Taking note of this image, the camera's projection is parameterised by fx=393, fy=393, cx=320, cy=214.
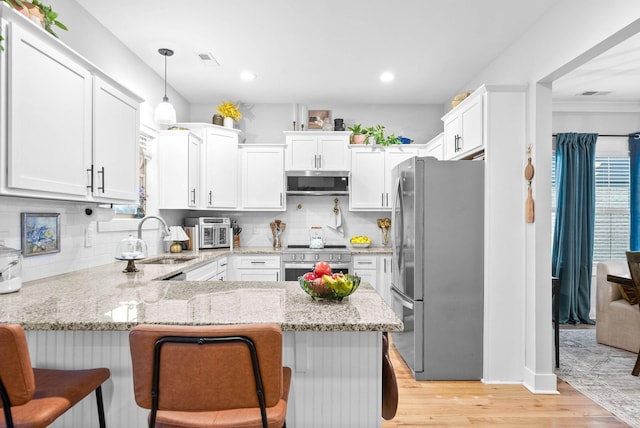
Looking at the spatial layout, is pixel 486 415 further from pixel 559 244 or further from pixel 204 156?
pixel 204 156

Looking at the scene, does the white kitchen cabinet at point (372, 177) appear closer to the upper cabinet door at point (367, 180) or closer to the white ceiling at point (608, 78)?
the upper cabinet door at point (367, 180)

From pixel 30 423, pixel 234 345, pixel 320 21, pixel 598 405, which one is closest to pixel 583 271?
pixel 598 405

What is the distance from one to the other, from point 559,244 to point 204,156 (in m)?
4.34

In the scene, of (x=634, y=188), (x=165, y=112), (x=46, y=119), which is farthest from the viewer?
(x=634, y=188)

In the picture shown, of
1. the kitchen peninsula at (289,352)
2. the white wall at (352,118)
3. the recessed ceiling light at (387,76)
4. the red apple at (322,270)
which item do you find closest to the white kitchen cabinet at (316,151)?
the white wall at (352,118)

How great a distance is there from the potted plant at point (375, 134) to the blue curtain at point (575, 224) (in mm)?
2166

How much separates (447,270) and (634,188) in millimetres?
3535

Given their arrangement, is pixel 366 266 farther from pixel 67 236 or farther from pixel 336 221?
pixel 67 236

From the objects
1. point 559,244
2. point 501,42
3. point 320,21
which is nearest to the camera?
point 320,21

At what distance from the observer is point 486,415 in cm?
255

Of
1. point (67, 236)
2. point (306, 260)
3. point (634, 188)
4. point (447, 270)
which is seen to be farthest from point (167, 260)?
point (634, 188)

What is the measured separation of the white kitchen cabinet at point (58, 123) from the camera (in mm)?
1704

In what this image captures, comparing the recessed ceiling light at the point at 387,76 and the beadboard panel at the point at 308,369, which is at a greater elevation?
the recessed ceiling light at the point at 387,76

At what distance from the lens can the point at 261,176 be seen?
15.9 ft
